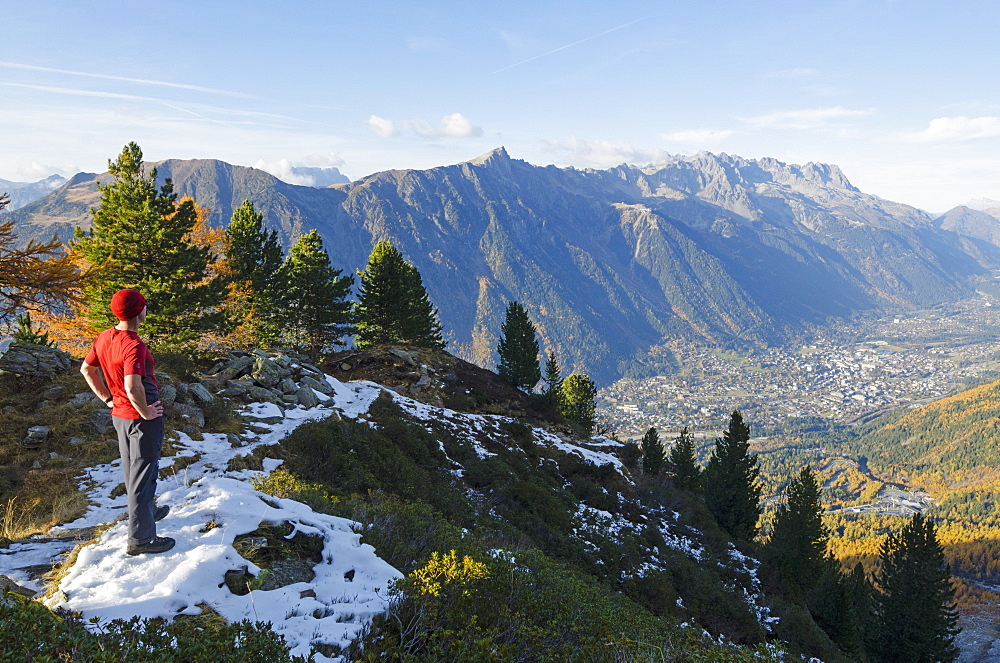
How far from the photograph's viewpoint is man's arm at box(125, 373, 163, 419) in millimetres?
5898

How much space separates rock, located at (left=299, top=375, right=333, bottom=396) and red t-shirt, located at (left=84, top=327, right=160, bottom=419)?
15.2m

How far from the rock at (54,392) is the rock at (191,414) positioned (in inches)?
111

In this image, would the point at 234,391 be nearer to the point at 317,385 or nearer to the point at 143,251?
the point at 317,385

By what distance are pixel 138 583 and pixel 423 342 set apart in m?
42.3

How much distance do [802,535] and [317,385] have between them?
135 ft

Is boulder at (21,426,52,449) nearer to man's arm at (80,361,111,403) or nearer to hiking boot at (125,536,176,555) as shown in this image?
man's arm at (80,361,111,403)

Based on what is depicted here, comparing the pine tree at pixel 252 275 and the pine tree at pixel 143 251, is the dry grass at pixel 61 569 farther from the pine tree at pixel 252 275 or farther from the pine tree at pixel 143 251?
the pine tree at pixel 252 275

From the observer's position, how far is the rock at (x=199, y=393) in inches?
622

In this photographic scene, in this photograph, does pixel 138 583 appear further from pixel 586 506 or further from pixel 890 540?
pixel 890 540

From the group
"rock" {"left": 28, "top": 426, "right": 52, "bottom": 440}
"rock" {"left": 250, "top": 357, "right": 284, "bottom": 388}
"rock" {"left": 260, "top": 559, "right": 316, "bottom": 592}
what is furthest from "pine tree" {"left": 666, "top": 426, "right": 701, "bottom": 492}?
"rock" {"left": 28, "top": 426, "right": 52, "bottom": 440}

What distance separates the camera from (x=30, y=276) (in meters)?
13.4

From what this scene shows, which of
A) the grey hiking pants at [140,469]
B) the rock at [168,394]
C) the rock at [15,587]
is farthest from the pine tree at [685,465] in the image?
the rock at [15,587]

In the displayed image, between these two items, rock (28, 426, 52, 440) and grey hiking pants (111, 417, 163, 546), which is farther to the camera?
rock (28, 426, 52, 440)


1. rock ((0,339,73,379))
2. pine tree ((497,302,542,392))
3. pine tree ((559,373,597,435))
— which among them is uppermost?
rock ((0,339,73,379))
